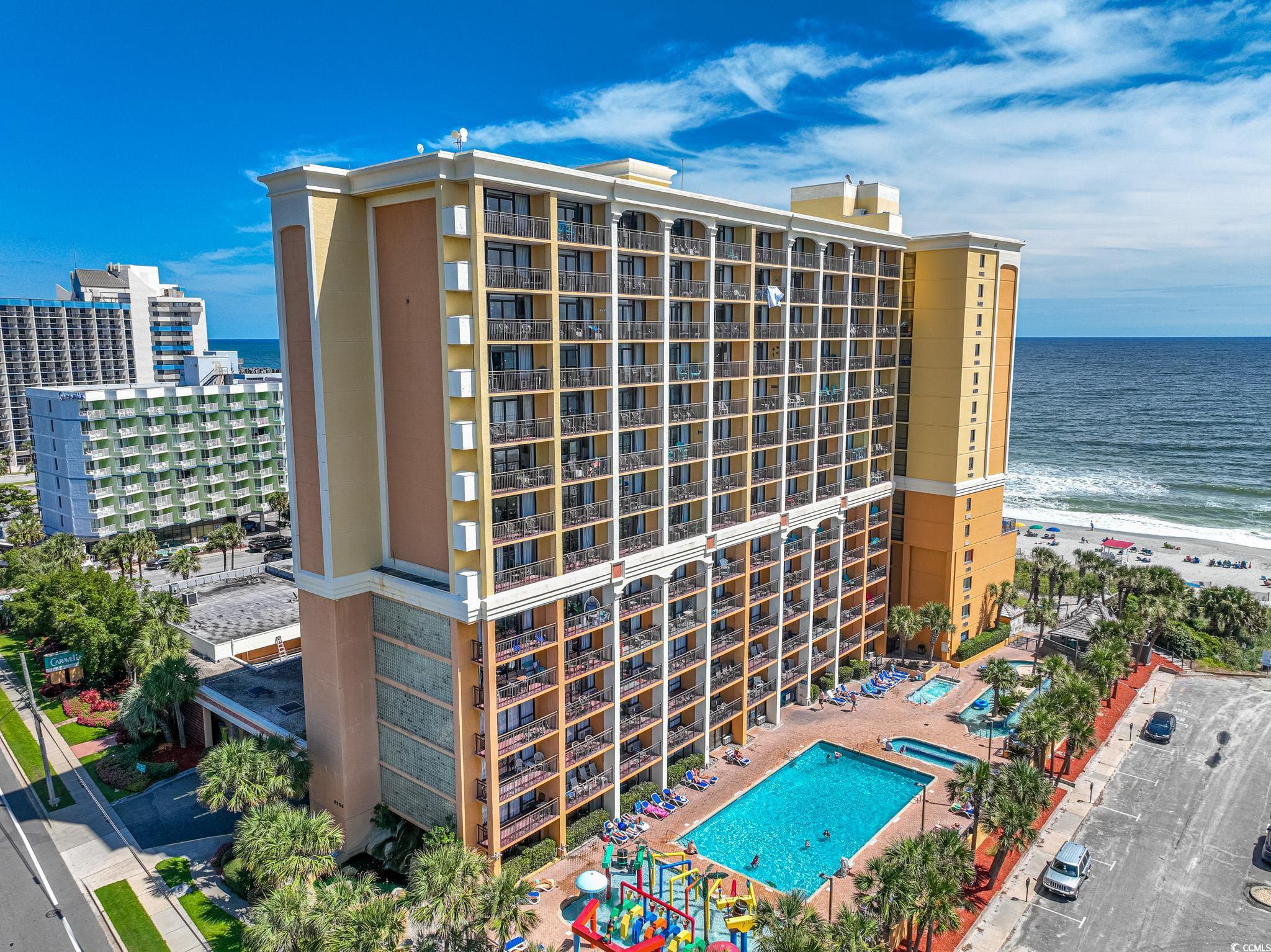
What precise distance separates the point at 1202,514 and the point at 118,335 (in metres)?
184

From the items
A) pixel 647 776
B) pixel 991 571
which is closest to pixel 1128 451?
pixel 991 571

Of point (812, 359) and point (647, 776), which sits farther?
point (812, 359)

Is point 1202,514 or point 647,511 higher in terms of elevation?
point 647,511

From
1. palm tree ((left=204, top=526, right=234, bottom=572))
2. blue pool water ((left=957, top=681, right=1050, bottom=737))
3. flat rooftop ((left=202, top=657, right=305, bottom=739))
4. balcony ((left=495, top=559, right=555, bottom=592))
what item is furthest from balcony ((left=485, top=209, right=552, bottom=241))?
palm tree ((left=204, top=526, right=234, bottom=572))

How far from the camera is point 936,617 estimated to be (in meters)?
60.0

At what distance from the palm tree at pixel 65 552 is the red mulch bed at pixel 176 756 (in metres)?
27.4

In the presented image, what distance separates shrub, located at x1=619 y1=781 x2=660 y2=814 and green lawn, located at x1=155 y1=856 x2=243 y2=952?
17.9 meters

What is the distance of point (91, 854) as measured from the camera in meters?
39.7

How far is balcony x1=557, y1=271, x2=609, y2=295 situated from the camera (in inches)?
1451

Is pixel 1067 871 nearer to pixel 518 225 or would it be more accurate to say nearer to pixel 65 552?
pixel 518 225

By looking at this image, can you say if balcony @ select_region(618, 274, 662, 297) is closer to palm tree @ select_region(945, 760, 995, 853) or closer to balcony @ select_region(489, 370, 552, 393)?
balcony @ select_region(489, 370, 552, 393)

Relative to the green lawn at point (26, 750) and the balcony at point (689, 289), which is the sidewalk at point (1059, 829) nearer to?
the balcony at point (689, 289)

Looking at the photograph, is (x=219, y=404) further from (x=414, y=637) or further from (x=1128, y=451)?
(x=1128, y=451)

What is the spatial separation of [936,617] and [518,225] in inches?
1659
